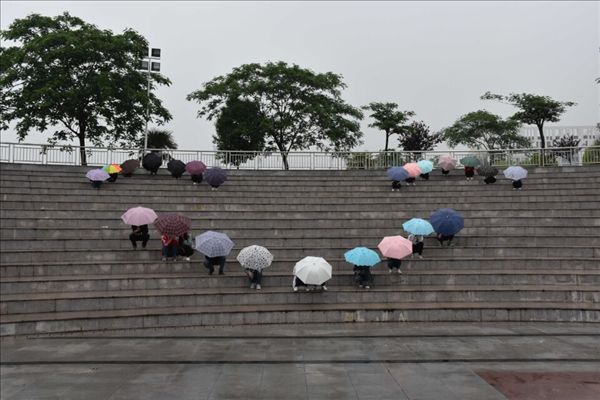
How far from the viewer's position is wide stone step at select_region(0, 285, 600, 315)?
33.9 feet

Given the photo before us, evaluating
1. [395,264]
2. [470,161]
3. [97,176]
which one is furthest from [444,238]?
[97,176]

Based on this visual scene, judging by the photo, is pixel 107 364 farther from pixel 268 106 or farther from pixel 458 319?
pixel 268 106

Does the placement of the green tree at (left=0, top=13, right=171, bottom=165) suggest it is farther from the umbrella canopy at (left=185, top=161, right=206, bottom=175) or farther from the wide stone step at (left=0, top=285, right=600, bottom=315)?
the wide stone step at (left=0, top=285, right=600, bottom=315)

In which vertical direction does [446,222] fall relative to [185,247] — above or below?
above

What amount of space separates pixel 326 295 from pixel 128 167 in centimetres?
1256

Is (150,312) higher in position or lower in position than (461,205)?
lower

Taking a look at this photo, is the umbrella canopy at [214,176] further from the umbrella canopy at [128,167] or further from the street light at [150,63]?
the street light at [150,63]

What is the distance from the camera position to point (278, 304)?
11000 millimetres

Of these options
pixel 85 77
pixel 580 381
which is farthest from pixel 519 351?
pixel 85 77

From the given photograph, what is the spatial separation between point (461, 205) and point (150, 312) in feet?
41.6

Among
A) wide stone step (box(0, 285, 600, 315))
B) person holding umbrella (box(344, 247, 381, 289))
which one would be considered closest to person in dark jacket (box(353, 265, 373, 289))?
person holding umbrella (box(344, 247, 381, 289))

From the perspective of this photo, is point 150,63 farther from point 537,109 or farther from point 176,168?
point 537,109

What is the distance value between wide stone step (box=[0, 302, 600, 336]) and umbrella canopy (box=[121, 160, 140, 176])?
11.0 meters

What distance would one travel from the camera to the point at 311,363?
740 centimetres
